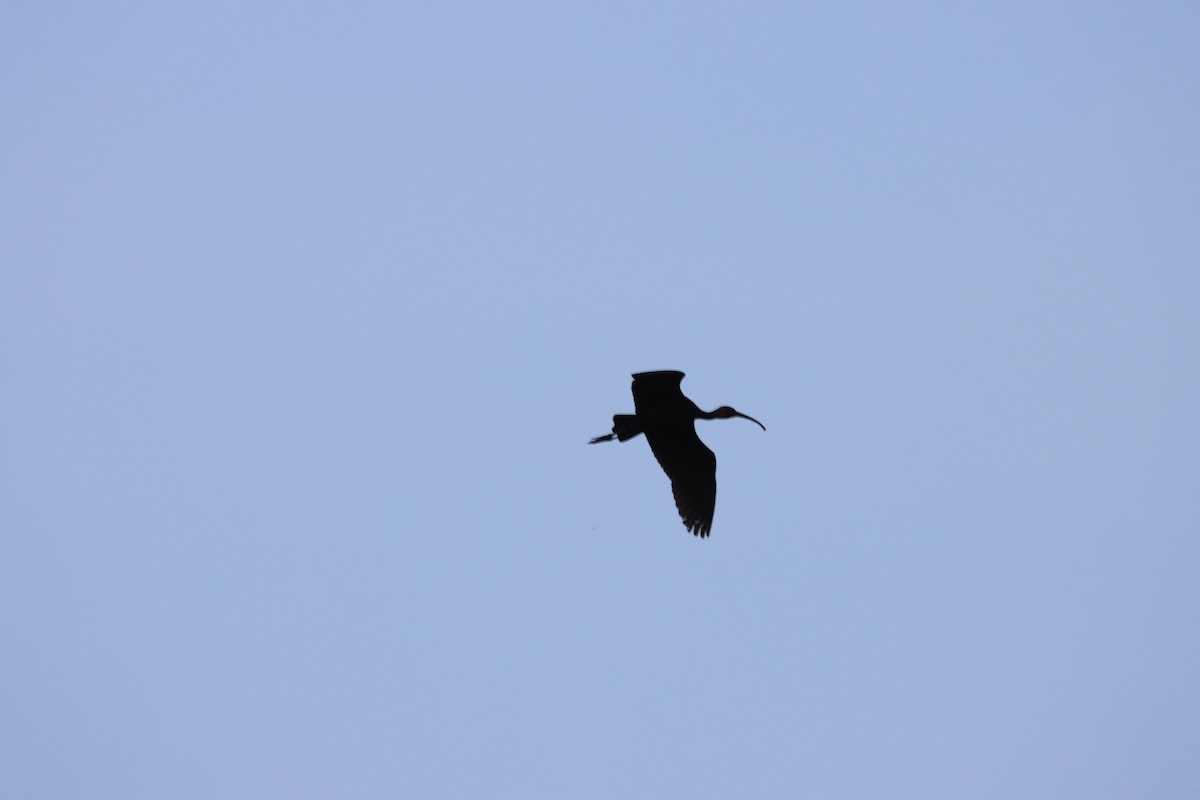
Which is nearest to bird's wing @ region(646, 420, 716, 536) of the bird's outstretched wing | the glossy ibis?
the glossy ibis

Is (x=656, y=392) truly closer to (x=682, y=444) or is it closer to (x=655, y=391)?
(x=655, y=391)

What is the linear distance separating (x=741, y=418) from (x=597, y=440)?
7.82 ft

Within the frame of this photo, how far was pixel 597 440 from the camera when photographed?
65.4ft

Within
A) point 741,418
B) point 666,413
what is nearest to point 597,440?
point 666,413

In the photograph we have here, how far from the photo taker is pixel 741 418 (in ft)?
69.4

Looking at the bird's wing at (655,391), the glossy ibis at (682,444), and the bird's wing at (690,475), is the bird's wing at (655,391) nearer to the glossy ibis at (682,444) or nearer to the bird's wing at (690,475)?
the glossy ibis at (682,444)

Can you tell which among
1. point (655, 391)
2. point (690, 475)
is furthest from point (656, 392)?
point (690, 475)

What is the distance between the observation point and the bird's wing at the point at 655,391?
1917cm

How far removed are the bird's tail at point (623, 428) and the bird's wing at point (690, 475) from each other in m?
0.60

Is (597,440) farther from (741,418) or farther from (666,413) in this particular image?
(741,418)

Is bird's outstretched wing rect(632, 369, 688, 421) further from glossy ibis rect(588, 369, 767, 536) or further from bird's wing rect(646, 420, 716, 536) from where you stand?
bird's wing rect(646, 420, 716, 536)

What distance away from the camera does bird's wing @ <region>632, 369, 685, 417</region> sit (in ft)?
62.9

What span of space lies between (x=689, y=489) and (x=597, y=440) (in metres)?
1.64

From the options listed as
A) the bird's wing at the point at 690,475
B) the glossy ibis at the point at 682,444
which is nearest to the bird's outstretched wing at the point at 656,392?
the glossy ibis at the point at 682,444
